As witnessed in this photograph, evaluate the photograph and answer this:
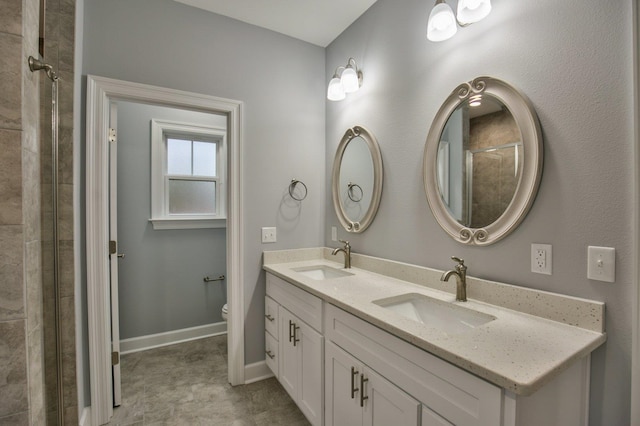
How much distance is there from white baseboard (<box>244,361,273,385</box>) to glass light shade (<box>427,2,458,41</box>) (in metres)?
2.45

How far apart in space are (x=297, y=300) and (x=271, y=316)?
0.50 m

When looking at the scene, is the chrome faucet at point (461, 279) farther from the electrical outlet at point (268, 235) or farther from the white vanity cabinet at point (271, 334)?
the electrical outlet at point (268, 235)

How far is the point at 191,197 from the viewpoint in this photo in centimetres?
310

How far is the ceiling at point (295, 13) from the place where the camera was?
202 centimetres

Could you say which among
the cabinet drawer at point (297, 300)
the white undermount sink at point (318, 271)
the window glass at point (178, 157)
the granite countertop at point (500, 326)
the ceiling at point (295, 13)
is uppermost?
the ceiling at point (295, 13)

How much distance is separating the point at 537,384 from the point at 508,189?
0.81 m

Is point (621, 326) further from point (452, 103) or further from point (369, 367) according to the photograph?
point (452, 103)

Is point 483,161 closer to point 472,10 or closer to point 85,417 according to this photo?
point 472,10

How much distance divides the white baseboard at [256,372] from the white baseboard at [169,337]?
1.01 meters

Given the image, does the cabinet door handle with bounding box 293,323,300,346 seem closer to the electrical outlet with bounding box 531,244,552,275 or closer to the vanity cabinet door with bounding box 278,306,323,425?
the vanity cabinet door with bounding box 278,306,323,425

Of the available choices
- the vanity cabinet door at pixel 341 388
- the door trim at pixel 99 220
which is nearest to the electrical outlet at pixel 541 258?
the vanity cabinet door at pixel 341 388

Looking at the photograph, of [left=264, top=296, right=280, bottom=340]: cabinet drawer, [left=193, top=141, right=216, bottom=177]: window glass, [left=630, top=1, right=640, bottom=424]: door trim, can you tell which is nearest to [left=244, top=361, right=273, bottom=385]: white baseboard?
[left=264, top=296, right=280, bottom=340]: cabinet drawer

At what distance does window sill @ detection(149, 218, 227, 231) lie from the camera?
2828 mm

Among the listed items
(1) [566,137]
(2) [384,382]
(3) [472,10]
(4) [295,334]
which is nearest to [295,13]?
(3) [472,10]
